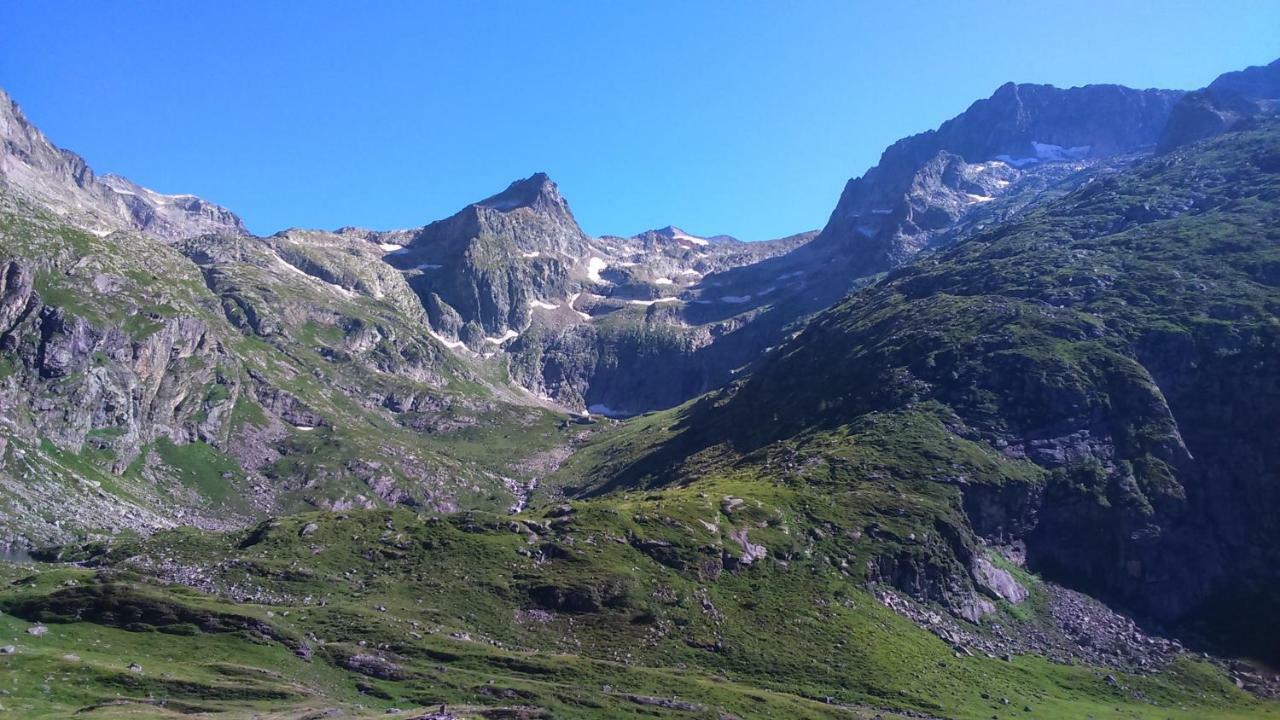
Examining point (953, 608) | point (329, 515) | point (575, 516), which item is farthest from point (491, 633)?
point (953, 608)

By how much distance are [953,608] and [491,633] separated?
267 ft

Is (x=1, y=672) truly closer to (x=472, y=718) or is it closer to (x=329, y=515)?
(x=472, y=718)

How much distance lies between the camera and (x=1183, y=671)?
127125 millimetres

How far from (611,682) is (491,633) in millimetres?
20930

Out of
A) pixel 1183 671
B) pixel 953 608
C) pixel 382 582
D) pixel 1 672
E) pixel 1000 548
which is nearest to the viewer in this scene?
pixel 1 672

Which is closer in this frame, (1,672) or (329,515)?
(1,672)

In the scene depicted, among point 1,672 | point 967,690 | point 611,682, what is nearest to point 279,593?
point 1,672

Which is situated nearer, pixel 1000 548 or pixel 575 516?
pixel 575 516

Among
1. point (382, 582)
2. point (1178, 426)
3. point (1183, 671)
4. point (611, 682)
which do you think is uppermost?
point (1178, 426)

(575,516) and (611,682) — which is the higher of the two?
(575,516)

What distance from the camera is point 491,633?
10762 centimetres

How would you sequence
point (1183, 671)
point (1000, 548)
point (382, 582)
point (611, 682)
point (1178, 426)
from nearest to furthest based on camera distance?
point (611, 682) → point (382, 582) → point (1183, 671) → point (1000, 548) → point (1178, 426)

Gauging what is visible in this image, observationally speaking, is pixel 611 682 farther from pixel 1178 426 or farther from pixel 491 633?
pixel 1178 426

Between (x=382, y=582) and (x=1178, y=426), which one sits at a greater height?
(x=1178, y=426)
